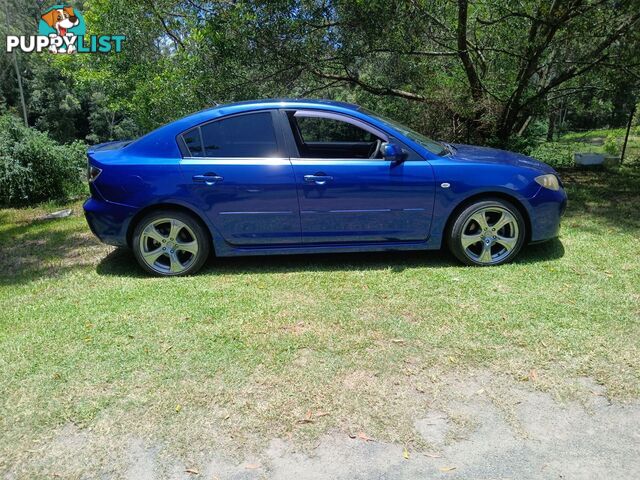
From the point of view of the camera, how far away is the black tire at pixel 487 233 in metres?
4.70

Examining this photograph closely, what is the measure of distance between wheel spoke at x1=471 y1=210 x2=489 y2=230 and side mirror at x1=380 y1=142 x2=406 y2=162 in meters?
0.88

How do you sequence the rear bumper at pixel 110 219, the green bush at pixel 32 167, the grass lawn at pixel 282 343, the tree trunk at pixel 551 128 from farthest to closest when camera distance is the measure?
the tree trunk at pixel 551 128
the green bush at pixel 32 167
the rear bumper at pixel 110 219
the grass lawn at pixel 282 343

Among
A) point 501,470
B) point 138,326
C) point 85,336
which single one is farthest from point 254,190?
point 501,470

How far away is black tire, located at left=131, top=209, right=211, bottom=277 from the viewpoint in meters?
4.71

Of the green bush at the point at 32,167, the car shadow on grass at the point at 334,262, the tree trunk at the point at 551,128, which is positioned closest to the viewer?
the car shadow on grass at the point at 334,262

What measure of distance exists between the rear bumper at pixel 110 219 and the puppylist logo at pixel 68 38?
9476mm

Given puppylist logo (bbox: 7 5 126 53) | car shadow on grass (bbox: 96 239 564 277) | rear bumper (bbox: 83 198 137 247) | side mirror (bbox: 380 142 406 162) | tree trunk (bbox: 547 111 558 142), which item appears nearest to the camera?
side mirror (bbox: 380 142 406 162)

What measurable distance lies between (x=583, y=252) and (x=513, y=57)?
551 centimetres

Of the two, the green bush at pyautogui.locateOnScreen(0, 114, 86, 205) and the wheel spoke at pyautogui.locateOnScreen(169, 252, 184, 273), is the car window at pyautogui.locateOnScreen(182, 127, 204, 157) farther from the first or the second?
the green bush at pyautogui.locateOnScreen(0, 114, 86, 205)

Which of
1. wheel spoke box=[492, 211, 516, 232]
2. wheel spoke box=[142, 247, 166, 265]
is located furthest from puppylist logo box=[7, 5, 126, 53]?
wheel spoke box=[492, 211, 516, 232]

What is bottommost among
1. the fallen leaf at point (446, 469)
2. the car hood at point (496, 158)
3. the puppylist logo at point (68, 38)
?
the fallen leaf at point (446, 469)

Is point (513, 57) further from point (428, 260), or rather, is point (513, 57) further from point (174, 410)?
point (174, 410)

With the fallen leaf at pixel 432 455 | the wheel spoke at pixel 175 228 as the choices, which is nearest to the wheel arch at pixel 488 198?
the wheel spoke at pixel 175 228

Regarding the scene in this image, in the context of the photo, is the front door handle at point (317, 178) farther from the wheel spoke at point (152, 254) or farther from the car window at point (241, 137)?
the wheel spoke at point (152, 254)
